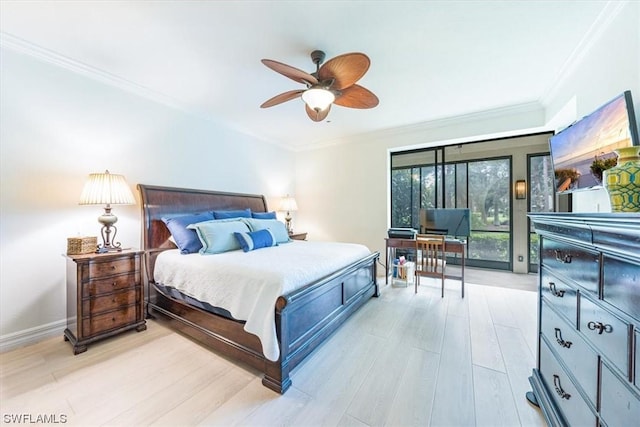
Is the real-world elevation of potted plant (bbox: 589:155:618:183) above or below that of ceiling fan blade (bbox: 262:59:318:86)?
below

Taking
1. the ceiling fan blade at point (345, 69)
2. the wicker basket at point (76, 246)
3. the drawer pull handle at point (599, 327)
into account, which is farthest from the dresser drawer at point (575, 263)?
the wicker basket at point (76, 246)

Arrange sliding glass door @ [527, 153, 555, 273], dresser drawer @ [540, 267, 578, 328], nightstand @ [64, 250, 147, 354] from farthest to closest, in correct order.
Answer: sliding glass door @ [527, 153, 555, 273], nightstand @ [64, 250, 147, 354], dresser drawer @ [540, 267, 578, 328]

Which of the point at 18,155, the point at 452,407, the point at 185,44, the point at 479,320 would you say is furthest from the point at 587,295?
the point at 18,155

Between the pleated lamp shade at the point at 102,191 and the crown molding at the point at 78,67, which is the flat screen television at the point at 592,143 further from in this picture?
the crown molding at the point at 78,67

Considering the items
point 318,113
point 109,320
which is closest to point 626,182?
point 318,113

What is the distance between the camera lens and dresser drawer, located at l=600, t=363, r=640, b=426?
0.76 meters

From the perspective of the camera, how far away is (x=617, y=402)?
2.73 ft

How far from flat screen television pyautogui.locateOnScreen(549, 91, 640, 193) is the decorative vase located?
2.09 ft

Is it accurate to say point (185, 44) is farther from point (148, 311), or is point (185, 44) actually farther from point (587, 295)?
point (587, 295)

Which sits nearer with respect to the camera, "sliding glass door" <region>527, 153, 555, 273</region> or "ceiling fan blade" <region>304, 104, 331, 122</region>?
"ceiling fan blade" <region>304, 104, 331, 122</region>

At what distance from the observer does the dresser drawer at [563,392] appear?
3.39ft

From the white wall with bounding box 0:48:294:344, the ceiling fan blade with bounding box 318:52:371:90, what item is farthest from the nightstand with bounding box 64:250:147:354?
the ceiling fan blade with bounding box 318:52:371:90

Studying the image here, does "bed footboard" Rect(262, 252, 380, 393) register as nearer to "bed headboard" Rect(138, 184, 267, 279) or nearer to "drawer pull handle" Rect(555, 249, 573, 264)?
"drawer pull handle" Rect(555, 249, 573, 264)

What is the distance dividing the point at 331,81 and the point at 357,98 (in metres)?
0.39
